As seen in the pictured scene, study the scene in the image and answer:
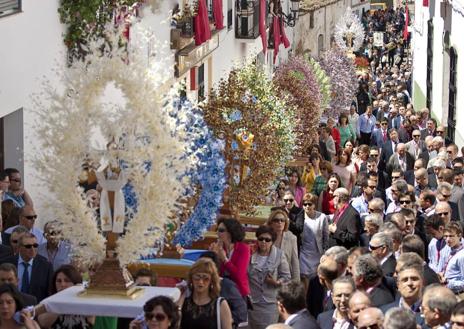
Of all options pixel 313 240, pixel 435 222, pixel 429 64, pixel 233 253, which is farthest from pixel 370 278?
pixel 429 64

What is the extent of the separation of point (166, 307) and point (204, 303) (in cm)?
100

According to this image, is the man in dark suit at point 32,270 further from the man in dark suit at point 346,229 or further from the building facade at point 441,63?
the building facade at point 441,63

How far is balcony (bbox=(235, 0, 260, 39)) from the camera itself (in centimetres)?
3347

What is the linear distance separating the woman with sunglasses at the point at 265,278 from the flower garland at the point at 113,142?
7.82 ft

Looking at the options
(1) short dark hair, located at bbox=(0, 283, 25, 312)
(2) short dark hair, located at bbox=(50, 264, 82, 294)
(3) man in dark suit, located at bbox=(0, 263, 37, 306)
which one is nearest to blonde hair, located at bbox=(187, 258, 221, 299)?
(2) short dark hair, located at bbox=(50, 264, 82, 294)

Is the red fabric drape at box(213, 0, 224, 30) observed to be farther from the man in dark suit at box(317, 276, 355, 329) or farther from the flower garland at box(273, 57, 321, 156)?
the man in dark suit at box(317, 276, 355, 329)

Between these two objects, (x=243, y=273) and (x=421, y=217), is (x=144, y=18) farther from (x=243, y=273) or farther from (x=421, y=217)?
(x=243, y=273)

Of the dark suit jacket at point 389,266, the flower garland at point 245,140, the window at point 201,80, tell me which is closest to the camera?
the dark suit jacket at point 389,266

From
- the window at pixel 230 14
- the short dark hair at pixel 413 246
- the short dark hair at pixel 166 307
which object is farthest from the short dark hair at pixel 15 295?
the window at pixel 230 14

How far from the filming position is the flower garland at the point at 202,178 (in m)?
13.9

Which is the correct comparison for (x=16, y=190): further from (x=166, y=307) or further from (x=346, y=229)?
(x=166, y=307)

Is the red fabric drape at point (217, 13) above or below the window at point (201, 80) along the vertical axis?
above

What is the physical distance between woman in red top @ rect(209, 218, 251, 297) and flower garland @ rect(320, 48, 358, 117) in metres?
17.0

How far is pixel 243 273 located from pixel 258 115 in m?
5.09
